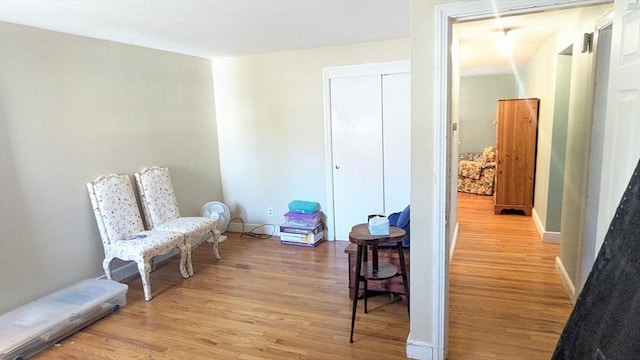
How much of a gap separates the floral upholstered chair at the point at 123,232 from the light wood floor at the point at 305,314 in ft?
1.23

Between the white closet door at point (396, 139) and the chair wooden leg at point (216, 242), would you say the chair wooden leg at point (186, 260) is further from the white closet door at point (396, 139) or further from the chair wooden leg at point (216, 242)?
the white closet door at point (396, 139)

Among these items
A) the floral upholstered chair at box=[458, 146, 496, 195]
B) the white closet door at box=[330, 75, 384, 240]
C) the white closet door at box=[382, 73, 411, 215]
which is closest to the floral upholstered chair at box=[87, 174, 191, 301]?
the white closet door at box=[330, 75, 384, 240]

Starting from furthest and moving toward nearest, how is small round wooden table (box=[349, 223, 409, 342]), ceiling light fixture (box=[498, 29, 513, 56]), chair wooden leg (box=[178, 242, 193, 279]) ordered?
ceiling light fixture (box=[498, 29, 513, 56]), chair wooden leg (box=[178, 242, 193, 279]), small round wooden table (box=[349, 223, 409, 342])

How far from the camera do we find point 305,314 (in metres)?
2.95

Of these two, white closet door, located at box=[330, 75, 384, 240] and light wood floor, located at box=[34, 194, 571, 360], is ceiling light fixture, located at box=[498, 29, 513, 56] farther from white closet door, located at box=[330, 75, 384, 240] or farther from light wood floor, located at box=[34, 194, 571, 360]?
light wood floor, located at box=[34, 194, 571, 360]

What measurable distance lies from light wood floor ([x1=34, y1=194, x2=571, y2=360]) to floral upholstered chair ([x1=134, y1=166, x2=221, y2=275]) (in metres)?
0.46

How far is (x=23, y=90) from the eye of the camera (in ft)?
9.51

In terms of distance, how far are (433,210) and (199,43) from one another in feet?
9.55

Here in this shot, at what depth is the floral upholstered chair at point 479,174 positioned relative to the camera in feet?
23.2

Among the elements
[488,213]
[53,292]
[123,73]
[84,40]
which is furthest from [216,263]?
[488,213]

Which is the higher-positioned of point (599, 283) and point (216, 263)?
point (599, 283)

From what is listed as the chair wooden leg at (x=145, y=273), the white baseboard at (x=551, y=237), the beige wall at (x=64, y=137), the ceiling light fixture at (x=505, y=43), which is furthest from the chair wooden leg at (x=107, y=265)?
the white baseboard at (x=551, y=237)

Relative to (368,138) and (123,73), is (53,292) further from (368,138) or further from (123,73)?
(368,138)

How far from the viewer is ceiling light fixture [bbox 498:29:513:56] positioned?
3.99 meters
